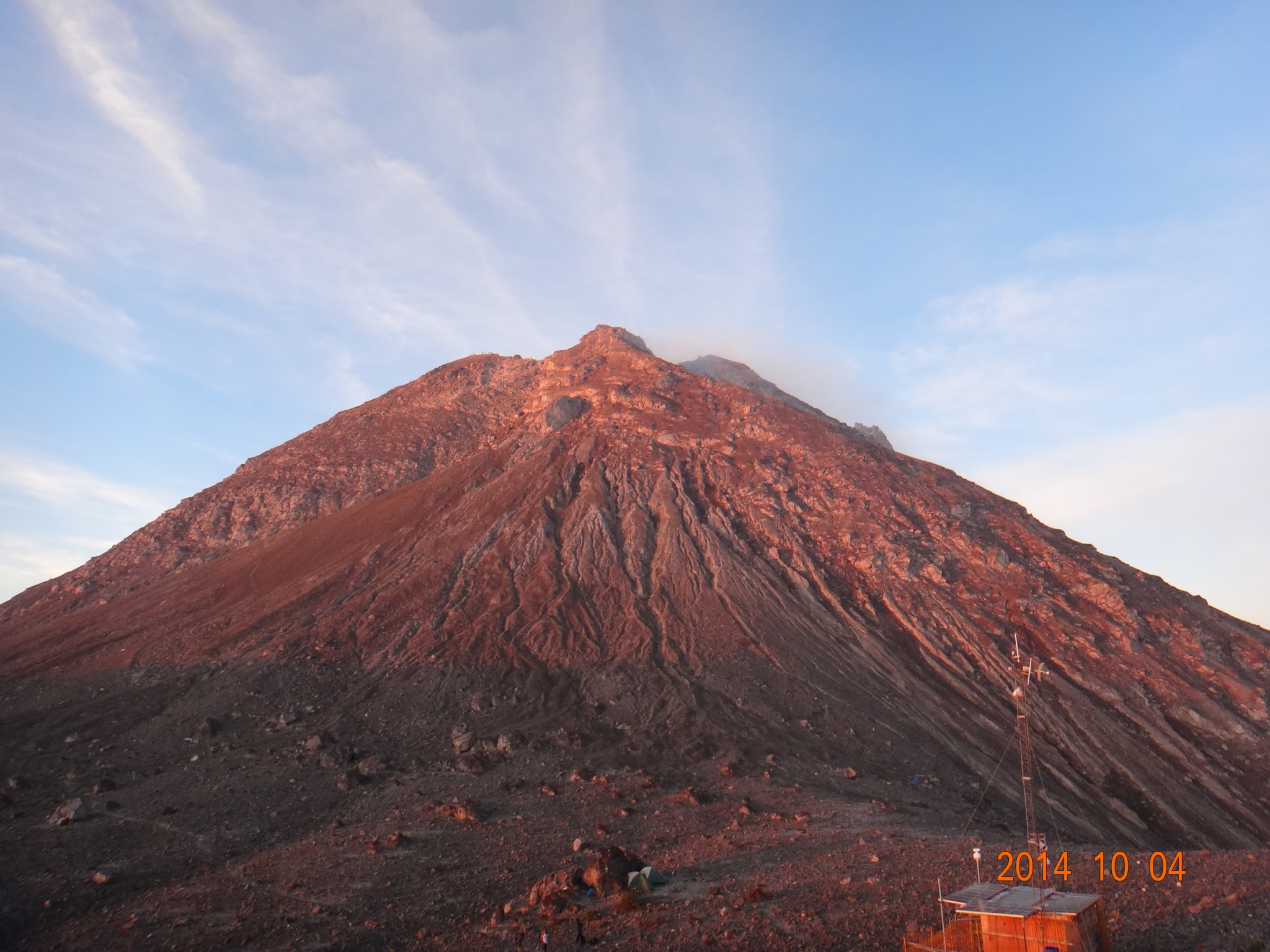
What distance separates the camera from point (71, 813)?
78.9ft

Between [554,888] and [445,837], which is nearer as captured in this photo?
[554,888]

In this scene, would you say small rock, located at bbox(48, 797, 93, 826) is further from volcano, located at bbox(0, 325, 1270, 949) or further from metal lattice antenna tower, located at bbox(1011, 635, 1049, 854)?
metal lattice antenna tower, located at bbox(1011, 635, 1049, 854)

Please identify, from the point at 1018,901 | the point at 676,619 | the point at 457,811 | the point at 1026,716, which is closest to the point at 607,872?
the point at 457,811

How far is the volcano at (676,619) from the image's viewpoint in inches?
1363

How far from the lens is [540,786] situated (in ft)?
93.5

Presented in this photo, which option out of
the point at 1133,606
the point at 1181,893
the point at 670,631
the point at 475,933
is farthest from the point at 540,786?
the point at 1133,606

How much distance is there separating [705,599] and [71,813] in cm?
3046

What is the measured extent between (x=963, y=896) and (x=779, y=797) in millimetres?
14407

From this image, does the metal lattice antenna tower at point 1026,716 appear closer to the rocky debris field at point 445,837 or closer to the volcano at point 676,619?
the volcano at point 676,619

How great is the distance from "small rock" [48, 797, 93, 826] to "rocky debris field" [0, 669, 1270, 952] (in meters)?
0.09

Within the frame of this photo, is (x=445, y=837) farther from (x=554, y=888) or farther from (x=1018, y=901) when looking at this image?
(x=1018, y=901)

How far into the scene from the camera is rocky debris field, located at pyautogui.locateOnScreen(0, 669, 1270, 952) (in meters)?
16.5

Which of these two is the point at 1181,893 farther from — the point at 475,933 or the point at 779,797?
the point at 475,933

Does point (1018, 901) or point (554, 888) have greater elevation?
point (1018, 901)
